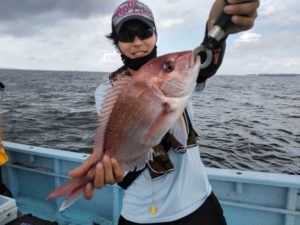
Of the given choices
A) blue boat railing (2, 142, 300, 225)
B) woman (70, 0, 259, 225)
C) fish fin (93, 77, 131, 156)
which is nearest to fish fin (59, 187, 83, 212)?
fish fin (93, 77, 131, 156)

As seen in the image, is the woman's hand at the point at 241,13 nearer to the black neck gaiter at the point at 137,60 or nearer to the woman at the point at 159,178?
the woman at the point at 159,178

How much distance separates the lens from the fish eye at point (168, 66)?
184 cm

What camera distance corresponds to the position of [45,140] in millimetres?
13297

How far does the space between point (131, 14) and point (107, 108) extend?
32.9 inches

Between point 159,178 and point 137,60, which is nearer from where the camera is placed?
point 159,178

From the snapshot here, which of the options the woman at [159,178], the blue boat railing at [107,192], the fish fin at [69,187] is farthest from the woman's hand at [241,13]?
the blue boat railing at [107,192]

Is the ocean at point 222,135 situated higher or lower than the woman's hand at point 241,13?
lower

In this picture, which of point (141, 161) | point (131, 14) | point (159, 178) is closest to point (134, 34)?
point (131, 14)

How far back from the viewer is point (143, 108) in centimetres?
182

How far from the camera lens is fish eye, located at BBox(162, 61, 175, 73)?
6.03 feet

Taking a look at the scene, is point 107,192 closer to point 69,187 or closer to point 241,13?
point 69,187

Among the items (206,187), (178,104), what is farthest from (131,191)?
(178,104)

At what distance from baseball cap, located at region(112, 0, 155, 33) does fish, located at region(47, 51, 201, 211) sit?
0.63m

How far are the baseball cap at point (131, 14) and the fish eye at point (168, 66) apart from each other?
0.64 m
